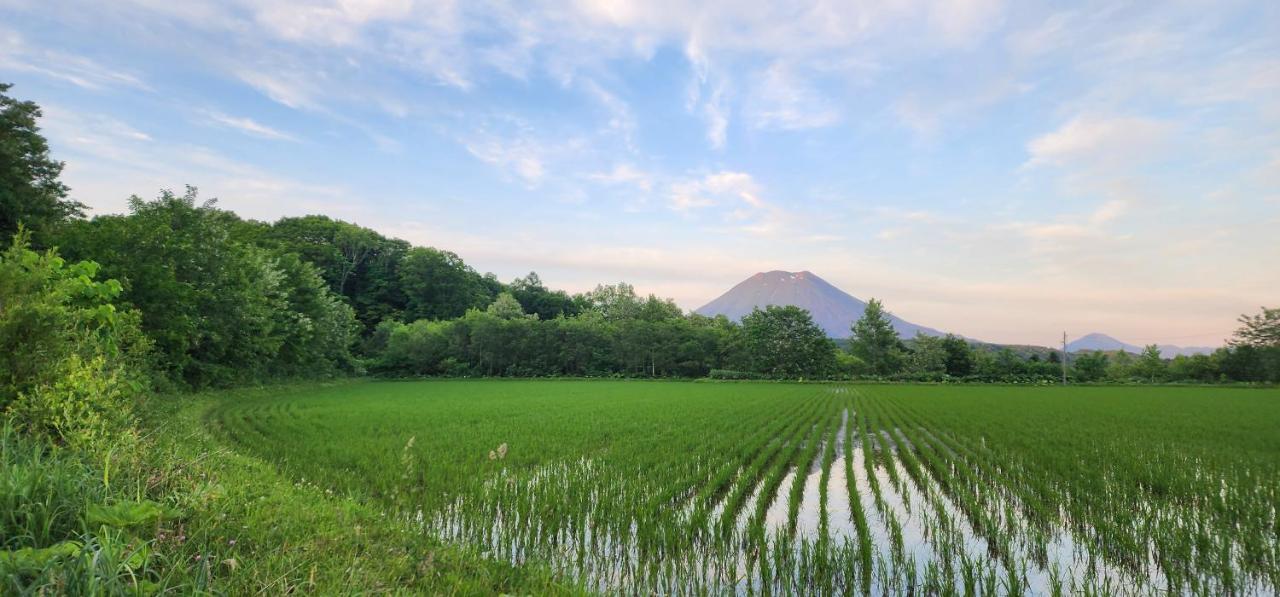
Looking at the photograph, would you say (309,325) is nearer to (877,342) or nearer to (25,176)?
(25,176)

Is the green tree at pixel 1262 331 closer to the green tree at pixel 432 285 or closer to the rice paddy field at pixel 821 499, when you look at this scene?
the rice paddy field at pixel 821 499

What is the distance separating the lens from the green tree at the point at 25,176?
1962cm

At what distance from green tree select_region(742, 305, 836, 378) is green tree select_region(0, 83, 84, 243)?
170 ft

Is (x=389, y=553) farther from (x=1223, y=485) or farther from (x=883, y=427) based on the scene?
(x=883, y=427)

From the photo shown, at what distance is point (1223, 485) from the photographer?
916 centimetres

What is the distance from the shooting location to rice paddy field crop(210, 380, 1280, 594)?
16.8 feet

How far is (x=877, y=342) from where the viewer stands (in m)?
63.4

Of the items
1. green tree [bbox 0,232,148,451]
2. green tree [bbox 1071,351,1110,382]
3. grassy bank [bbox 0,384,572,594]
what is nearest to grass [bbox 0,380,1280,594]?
grassy bank [bbox 0,384,572,594]

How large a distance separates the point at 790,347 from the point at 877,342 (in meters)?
12.2

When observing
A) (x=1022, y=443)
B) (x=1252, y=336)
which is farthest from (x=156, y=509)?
(x=1252, y=336)

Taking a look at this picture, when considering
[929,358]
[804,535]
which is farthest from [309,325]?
[929,358]

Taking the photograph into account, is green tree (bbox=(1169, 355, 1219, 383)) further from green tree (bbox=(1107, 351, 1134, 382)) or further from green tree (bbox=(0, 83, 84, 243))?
green tree (bbox=(0, 83, 84, 243))

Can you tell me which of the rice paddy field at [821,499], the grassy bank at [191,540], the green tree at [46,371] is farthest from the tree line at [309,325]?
the rice paddy field at [821,499]

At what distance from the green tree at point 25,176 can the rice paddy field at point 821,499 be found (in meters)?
12.6
